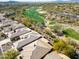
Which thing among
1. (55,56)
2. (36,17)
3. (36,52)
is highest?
(55,56)

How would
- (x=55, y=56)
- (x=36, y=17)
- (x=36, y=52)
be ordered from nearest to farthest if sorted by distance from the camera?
(x=55, y=56) < (x=36, y=52) < (x=36, y=17)

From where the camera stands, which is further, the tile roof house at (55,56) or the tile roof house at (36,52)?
the tile roof house at (36,52)

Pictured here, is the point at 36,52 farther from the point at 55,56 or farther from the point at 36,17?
the point at 36,17

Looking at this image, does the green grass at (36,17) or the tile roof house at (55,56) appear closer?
the tile roof house at (55,56)

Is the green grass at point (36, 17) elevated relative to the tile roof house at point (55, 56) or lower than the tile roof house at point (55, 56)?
lower

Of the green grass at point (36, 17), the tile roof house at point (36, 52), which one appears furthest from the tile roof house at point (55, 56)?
the green grass at point (36, 17)

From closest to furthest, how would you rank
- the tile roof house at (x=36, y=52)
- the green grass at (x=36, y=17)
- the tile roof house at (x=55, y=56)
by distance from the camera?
the tile roof house at (x=55, y=56), the tile roof house at (x=36, y=52), the green grass at (x=36, y=17)

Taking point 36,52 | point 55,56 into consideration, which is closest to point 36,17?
point 36,52

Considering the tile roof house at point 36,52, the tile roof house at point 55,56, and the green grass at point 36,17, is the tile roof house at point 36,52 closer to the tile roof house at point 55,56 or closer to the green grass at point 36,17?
the tile roof house at point 55,56

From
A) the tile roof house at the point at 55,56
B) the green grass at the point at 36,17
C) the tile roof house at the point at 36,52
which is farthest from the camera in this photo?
the green grass at the point at 36,17

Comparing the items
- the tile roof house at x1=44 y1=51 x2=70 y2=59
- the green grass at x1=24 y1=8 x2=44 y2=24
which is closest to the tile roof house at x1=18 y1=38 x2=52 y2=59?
the tile roof house at x1=44 y1=51 x2=70 y2=59

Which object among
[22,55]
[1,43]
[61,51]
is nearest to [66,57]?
[61,51]

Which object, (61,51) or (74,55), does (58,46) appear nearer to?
(61,51)
